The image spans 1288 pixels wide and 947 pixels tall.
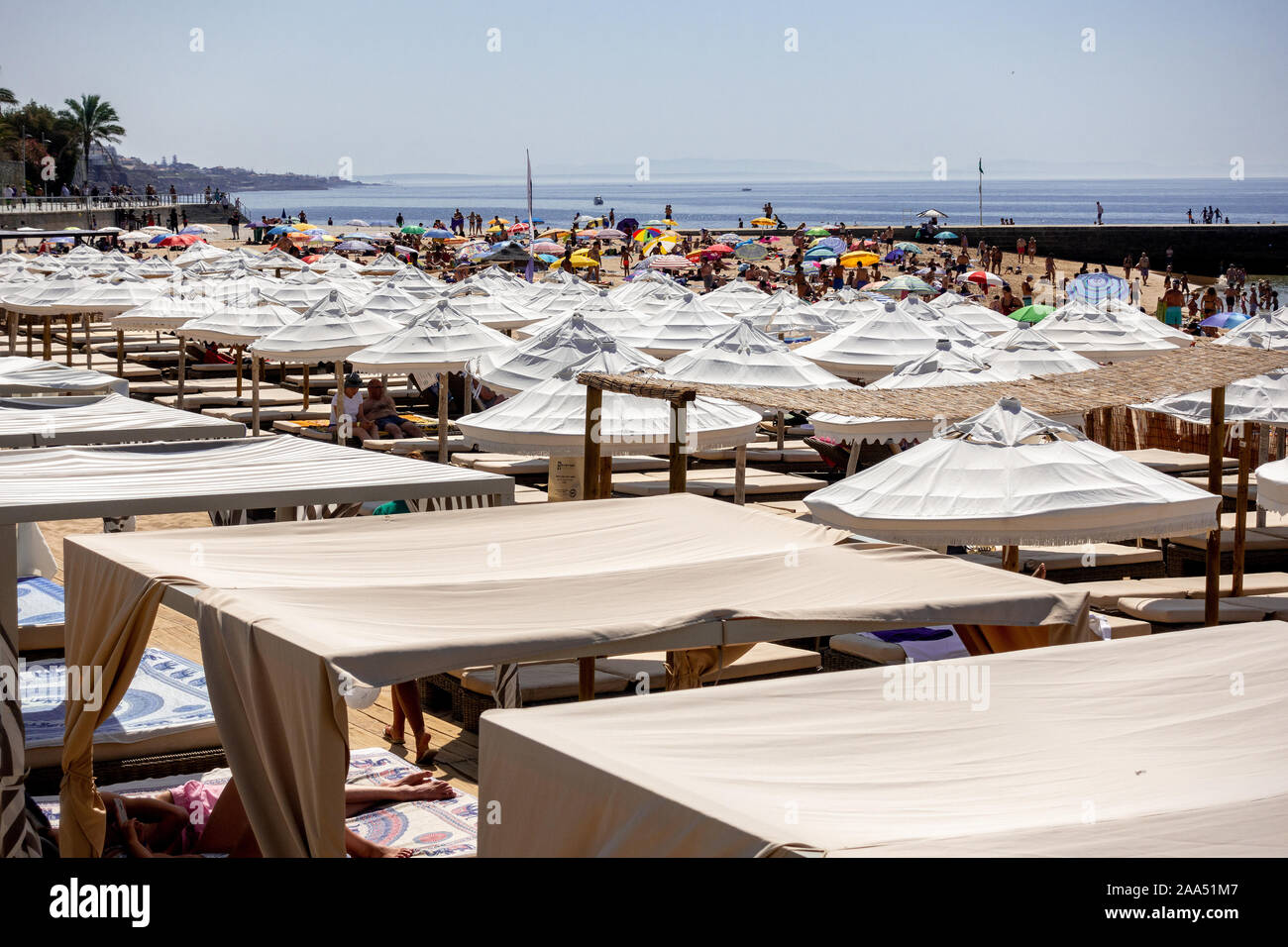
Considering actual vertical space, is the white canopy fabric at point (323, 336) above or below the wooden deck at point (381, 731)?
above

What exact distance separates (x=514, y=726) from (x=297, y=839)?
126cm

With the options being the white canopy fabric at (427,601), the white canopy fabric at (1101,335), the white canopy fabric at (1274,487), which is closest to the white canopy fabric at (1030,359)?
the white canopy fabric at (1101,335)

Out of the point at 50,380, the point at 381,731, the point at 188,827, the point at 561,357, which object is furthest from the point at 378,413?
the point at 188,827

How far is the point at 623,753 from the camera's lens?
12.1ft

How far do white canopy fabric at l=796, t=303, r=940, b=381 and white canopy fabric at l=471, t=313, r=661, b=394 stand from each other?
4.18 metres

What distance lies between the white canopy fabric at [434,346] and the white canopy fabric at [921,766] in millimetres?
11430

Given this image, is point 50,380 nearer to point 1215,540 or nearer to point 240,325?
point 240,325

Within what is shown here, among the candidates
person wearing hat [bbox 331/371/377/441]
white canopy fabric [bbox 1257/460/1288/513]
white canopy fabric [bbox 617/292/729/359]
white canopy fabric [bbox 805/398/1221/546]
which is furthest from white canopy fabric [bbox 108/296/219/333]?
white canopy fabric [bbox 1257/460/1288/513]

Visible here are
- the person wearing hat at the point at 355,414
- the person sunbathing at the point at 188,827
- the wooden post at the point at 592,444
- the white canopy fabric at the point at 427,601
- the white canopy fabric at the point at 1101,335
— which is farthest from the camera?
the white canopy fabric at the point at 1101,335

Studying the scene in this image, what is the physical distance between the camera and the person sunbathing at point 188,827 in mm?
6020

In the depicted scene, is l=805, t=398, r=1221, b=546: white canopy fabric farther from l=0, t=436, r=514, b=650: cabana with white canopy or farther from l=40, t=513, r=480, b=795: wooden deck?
l=40, t=513, r=480, b=795: wooden deck

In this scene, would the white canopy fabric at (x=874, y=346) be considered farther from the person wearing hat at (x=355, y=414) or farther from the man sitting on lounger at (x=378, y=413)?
the person wearing hat at (x=355, y=414)

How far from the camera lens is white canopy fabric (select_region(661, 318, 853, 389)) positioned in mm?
14359
